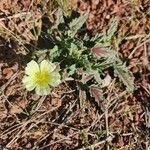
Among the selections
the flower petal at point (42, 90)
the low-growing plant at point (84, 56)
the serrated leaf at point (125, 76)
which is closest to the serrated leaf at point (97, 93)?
the low-growing plant at point (84, 56)

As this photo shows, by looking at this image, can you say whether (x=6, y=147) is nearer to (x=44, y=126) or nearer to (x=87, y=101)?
(x=44, y=126)

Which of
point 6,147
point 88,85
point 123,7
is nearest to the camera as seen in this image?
point 6,147

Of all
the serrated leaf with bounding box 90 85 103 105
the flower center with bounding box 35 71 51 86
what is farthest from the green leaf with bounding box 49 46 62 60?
the serrated leaf with bounding box 90 85 103 105

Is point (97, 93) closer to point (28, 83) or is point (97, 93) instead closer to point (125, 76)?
point (125, 76)

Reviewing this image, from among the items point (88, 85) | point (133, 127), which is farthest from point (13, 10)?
point (133, 127)

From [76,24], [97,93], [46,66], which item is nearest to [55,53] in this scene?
[46,66]

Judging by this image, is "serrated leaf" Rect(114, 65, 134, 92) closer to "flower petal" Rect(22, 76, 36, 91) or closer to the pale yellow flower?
the pale yellow flower
